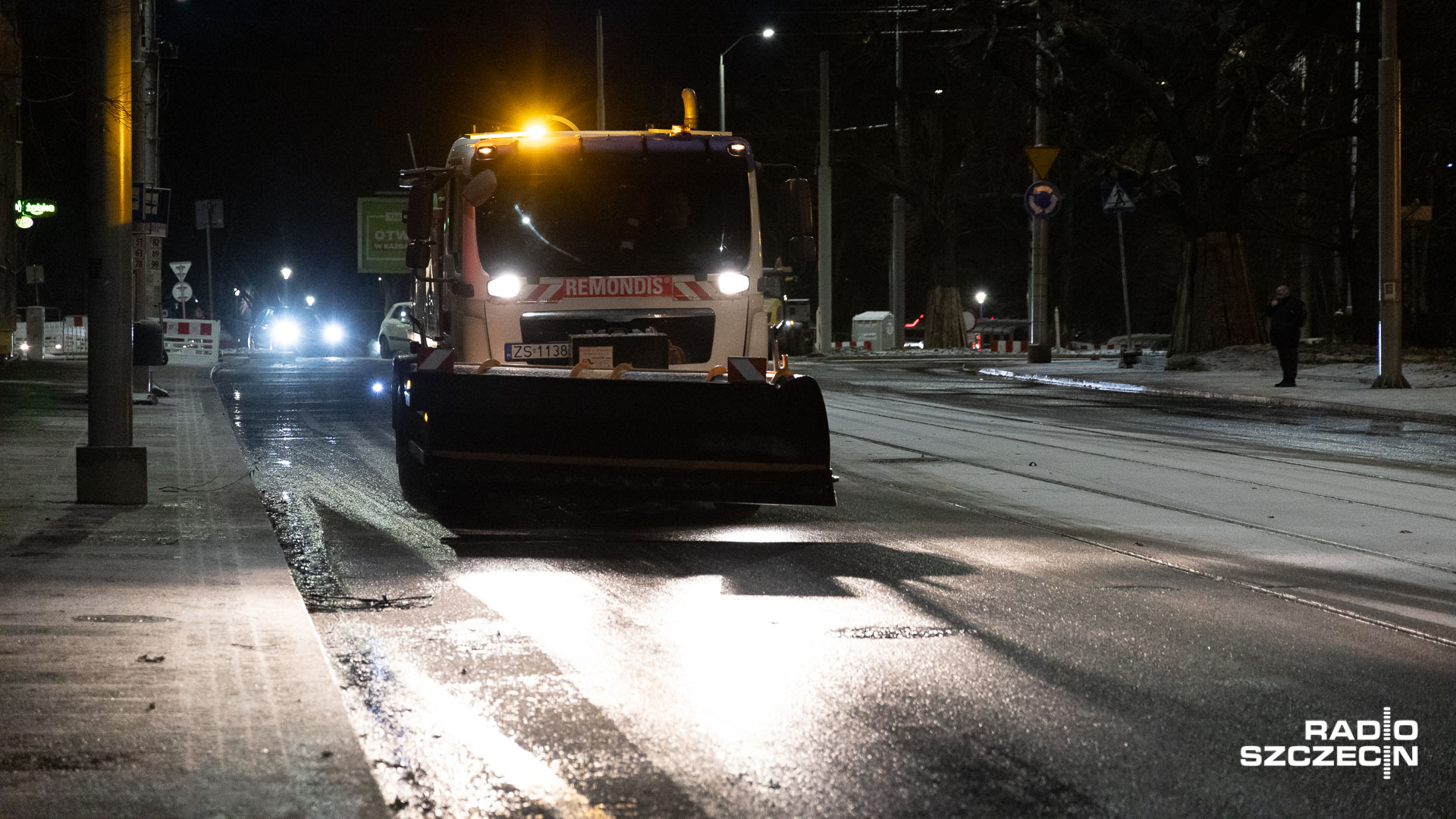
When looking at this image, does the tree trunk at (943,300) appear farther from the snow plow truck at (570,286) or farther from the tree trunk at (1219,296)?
the snow plow truck at (570,286)

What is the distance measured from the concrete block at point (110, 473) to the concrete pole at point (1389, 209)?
777 inches

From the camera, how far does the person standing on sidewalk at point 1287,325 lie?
25.5 m

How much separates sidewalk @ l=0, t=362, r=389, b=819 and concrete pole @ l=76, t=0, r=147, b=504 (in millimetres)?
239

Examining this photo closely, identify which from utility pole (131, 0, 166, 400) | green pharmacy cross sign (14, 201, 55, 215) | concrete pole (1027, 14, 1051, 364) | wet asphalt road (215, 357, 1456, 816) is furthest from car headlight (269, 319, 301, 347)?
wet asphalt road (215, 357, 1456, 816)

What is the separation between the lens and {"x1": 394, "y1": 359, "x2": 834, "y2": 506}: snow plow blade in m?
9.57

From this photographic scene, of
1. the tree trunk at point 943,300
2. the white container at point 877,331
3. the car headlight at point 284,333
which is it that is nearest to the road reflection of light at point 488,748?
the white container at point 877,331

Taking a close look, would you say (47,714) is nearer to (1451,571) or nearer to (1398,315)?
(1451,571)

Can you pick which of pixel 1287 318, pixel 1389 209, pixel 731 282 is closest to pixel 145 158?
pixel 731 282

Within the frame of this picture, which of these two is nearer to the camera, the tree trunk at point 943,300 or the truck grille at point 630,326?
the truck grille at point 630,326

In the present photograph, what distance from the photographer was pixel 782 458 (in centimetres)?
955

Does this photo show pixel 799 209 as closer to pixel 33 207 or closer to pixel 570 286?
pixel 570 286

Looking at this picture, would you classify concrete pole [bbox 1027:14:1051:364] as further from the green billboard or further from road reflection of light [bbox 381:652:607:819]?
road reflection of light [bbox 381:652:607:819]

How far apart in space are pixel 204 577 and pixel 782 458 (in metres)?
3.37

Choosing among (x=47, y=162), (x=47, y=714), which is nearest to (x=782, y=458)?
(x=47, y=714)
